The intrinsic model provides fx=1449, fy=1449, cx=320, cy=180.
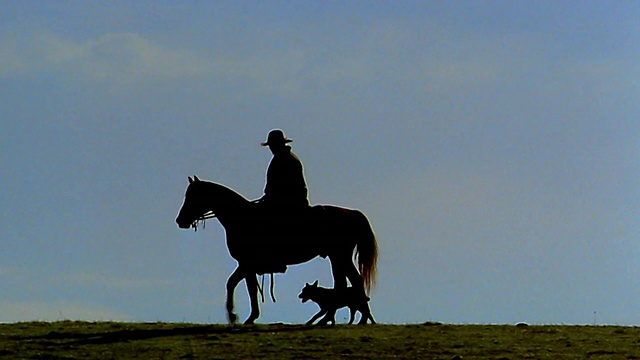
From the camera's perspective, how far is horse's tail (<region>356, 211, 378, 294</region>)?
27.9m

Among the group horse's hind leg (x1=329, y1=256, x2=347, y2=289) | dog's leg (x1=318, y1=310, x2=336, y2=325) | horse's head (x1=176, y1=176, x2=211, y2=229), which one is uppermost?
horse's head (x1=176, y1=176, x2=211, y2=229)

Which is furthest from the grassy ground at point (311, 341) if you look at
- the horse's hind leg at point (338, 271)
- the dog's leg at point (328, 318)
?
the horse's hind leg at point (338, 271)

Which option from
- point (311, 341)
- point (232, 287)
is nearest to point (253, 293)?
point (232, 287)

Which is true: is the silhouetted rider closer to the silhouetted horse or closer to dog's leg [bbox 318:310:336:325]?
the silhouetted horse

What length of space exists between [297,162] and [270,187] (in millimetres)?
698

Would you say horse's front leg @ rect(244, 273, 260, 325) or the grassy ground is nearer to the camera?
the grassy ground

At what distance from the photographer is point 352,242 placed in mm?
27781

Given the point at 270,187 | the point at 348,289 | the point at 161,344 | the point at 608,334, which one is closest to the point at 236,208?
the point at 270,187

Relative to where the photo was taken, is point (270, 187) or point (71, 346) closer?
point (71, 346)

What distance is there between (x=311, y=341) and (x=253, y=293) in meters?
4.02

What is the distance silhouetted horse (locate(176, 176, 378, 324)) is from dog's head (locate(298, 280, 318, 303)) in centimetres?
80

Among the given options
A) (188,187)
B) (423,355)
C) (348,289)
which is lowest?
(423,355)

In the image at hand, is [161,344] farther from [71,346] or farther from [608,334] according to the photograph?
[608,334]

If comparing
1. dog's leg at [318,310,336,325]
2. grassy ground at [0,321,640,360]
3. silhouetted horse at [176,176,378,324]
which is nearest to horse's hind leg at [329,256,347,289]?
silhouetted horse at [176,176,378,324]
